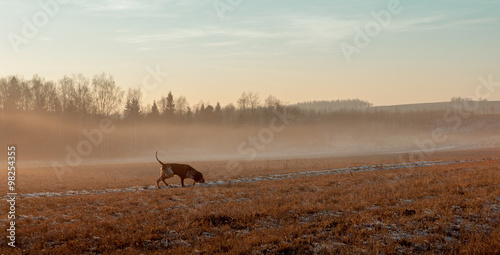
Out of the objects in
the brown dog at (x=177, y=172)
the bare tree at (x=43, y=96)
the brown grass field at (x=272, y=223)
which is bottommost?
the brown grass field at (x=272, y=223)

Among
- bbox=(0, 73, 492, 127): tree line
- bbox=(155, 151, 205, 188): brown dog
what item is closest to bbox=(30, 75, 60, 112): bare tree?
bbox=(0, 73, 492, 127): tree line

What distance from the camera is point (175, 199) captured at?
646 inches

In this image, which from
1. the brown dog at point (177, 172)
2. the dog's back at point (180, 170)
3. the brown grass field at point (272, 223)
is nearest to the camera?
the brown grass field at point (272, 223)

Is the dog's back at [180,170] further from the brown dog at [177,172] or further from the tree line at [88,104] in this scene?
the tree line at [88,104]

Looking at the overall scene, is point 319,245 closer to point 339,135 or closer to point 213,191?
point 213,191

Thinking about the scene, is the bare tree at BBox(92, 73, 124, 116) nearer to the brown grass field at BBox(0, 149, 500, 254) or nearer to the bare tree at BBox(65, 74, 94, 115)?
the bare tree at BBox(65, 74, 94, 115)

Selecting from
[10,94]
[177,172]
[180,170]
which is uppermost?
[10,94]

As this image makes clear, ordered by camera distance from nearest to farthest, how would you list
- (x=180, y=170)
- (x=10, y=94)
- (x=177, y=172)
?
(x=177, y=172) → (x=180, y=170) → (x=10, y=94)

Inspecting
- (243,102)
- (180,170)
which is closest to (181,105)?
(243,102)

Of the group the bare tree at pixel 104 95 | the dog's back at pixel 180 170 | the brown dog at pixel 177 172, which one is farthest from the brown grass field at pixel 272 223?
the bare tree at pixel 104 95

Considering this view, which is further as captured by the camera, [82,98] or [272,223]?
[82,98]

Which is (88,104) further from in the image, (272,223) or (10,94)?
(272,223)

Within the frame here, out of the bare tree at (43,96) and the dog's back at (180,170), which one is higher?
the bare tree at (43,96)

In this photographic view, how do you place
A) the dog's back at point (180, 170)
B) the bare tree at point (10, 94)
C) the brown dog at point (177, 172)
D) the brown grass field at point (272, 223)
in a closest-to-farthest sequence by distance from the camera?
1. the brown grass field at point (272, 223)
2. the brown dog at point (177, 172)
3. the dog's back at point (180, 170)
4. the bare tree at point (10, 94)
